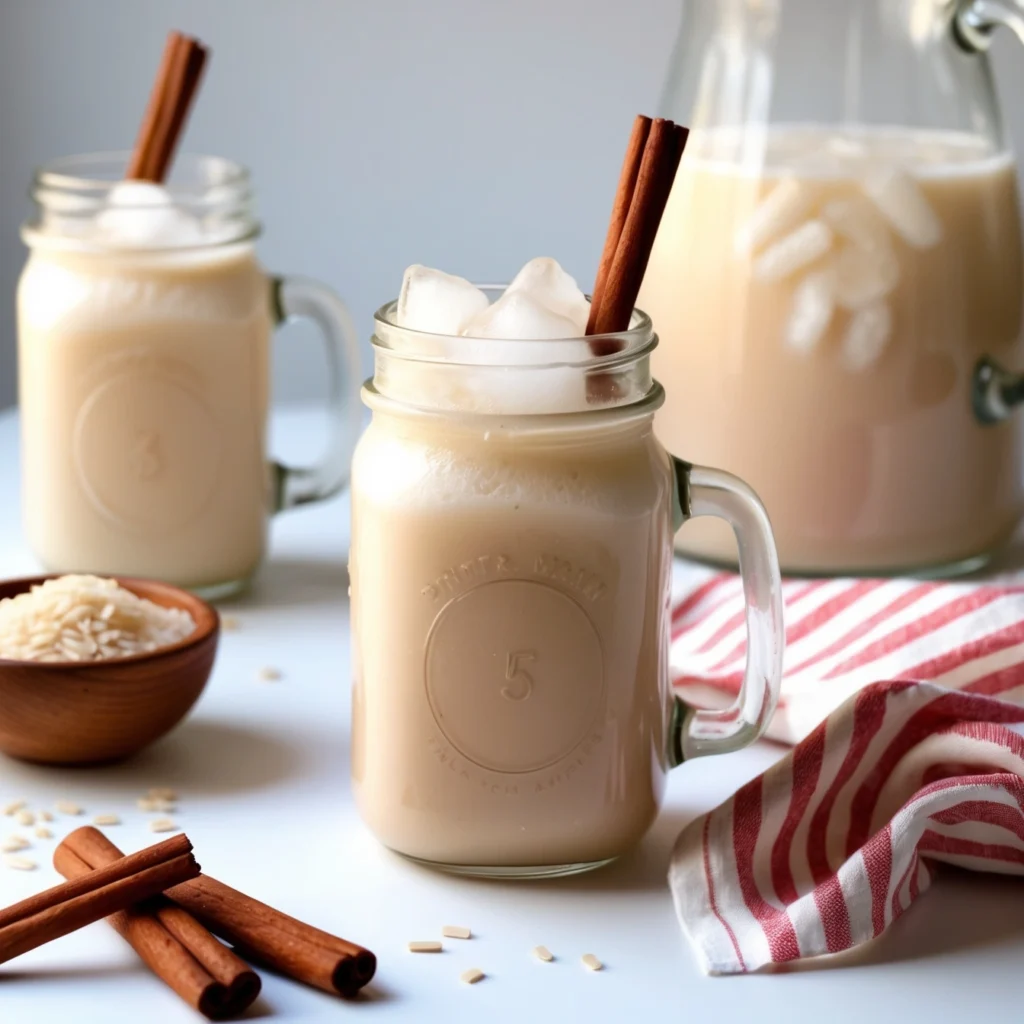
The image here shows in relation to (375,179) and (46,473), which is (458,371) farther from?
(375,179)

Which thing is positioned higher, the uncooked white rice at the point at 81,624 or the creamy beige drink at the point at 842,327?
the creamy beige drink at the point at 842,327

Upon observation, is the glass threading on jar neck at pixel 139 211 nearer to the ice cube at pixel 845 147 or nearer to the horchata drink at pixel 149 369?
the horchata drink at pixel 149 369

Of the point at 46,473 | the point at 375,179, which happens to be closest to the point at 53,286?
the point at 46,473

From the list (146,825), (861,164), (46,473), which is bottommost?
(146,825)

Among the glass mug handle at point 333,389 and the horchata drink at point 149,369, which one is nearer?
the horchata drink at point 149,369

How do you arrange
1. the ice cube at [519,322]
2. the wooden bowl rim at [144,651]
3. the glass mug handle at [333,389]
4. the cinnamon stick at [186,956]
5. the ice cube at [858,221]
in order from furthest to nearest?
the glass mug handle at [333,389] → the ice cube at [858,221] → the wooden bowl rim at [144,651] → the ice cube at [519,322] → the cinnamon stick at [186,956]

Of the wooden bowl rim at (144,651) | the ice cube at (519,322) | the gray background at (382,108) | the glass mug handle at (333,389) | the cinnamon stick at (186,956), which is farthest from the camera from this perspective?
the gray background at (382,108)

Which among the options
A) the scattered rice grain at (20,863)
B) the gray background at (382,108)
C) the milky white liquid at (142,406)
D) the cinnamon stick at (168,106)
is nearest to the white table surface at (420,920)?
the scattered rice grain at (20,863)

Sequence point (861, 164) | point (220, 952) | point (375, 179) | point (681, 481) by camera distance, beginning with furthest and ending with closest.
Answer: point (375, 179) < point (861, 164) < point (681, 481) < point (220, 952)

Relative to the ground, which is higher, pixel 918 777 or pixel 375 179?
pixel 375 179
